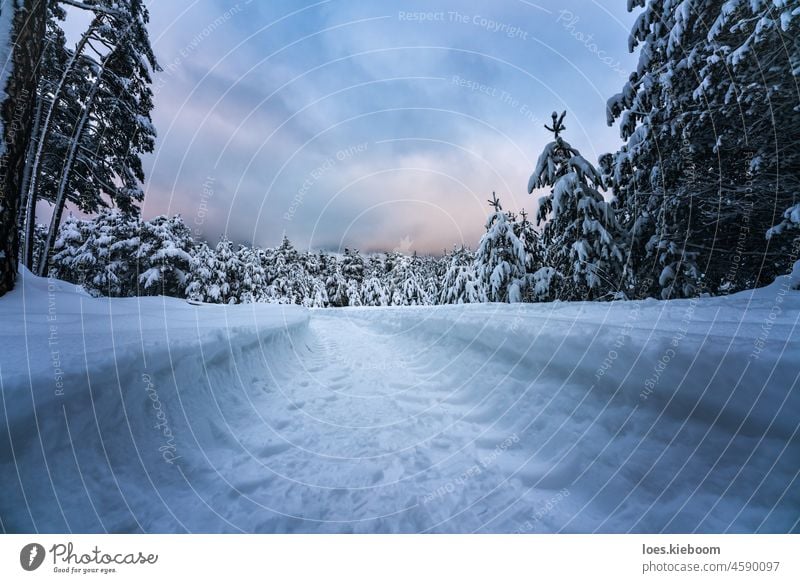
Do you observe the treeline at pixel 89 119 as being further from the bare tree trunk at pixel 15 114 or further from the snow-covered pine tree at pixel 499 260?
the snow-covered pine tree at pixel 499 260

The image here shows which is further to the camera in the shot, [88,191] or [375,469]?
[88,191]

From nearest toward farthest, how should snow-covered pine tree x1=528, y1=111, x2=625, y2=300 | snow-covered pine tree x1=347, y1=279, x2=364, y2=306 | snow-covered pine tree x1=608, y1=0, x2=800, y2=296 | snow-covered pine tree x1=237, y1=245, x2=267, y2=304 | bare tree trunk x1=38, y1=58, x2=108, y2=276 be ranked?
snow-covered pine tree x1=608, y1=0, x2=800, y2=296 < bare tree trunk x1=38, y1=58, x2=108, y2=276 < snow-covered pine tree x1=528, y1=111, x2=625, y2=300 < snow-covered pine tree x1=237, y1=245, x2=267, y2=304 < snow-covered pine tree x1=347, y1=279, x2=364, y2=306

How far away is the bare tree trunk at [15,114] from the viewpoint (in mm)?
3443

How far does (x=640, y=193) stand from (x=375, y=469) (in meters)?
11.3

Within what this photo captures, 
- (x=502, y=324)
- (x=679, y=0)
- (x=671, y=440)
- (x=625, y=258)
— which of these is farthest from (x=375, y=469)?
(x=679, y=0)

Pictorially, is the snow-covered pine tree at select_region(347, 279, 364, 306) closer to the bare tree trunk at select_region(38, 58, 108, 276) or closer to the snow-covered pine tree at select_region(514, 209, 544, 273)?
the snow-covered pine tree at select_region(514, 209, 544, 273)

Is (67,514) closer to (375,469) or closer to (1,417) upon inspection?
(1,417)

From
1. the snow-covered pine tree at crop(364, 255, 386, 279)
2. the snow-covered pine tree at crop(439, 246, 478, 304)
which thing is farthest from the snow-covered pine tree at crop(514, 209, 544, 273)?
the snow-covered pine tree at crop(364, 255, 386, 279)

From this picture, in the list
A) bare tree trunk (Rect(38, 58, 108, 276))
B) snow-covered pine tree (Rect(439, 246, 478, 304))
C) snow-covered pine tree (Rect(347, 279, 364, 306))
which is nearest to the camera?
bare tree trunk (Rect(38, 58, 108, 276))

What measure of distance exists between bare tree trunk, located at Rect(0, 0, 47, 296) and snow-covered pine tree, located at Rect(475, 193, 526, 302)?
46.4ft

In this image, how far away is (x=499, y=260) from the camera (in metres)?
15.6

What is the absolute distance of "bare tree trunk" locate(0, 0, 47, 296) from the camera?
344 cm

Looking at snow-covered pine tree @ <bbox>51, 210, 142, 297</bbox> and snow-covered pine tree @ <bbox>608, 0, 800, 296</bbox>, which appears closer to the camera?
snow-covered pine tree @ <bbox>608, 0, 800, 296</bbox>

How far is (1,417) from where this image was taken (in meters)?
1.58
